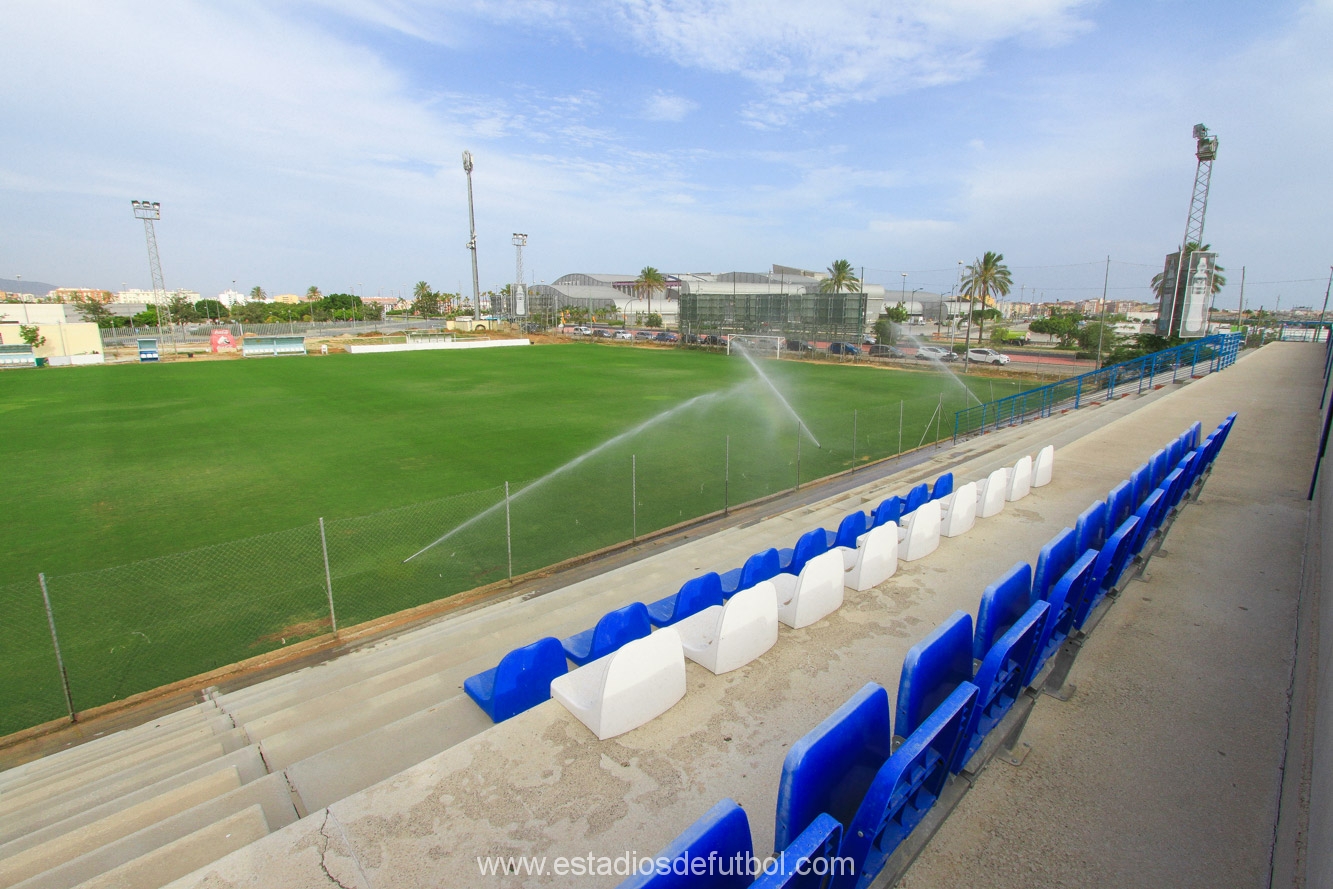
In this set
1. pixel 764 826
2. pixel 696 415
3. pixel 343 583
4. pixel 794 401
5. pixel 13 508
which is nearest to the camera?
pixel 764 826

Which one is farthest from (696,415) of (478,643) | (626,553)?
(478,643)

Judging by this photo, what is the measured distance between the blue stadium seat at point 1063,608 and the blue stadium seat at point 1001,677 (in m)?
0.14

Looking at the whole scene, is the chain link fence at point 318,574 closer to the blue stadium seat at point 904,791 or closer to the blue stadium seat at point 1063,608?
the blue stadium seat at point 1063,608

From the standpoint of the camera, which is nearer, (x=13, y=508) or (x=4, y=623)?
(x=4, y=623)

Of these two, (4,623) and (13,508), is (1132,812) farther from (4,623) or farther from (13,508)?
(13,508)

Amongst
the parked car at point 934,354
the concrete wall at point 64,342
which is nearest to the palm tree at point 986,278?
the parked car at point 934,354

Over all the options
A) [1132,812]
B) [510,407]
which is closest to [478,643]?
[1132,812]

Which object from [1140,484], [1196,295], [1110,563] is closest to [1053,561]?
[1110,563]

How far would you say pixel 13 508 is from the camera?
1356cm

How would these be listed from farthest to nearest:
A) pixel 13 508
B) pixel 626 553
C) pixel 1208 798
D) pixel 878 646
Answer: pixel 13 508 → pixel 626 553 → pixel 878 646 → pixel 1208 798

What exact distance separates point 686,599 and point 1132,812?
11.1ft

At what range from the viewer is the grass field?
8.55 meters

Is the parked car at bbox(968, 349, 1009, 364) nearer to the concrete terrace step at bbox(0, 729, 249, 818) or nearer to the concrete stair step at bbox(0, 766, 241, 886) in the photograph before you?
the concrete terrace step at bbox(0, 729, 249, 818)

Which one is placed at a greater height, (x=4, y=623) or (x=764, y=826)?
(x=764, y=826)
